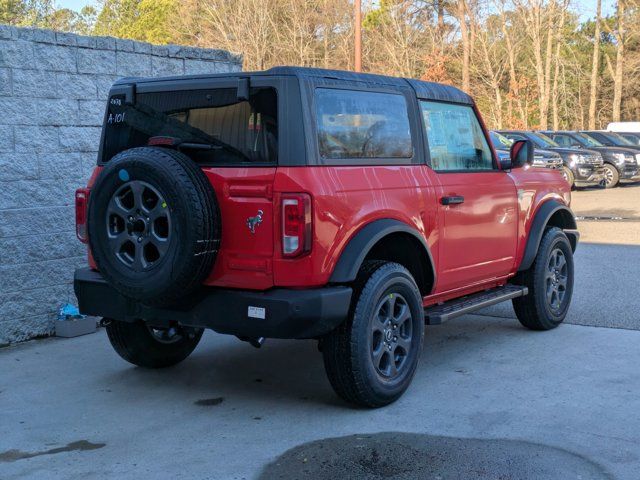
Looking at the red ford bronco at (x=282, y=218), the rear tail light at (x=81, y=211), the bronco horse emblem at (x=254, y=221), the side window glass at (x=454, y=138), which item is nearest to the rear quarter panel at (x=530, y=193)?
the side window glass at (x=454, y=138)

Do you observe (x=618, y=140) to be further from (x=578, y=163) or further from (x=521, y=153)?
(x=521, y=153)

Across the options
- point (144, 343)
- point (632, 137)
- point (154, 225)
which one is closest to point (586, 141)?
point (632, 137)

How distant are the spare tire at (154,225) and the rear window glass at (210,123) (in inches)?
10.6

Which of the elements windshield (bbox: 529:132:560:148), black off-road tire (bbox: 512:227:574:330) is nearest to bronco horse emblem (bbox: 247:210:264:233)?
black off-road tire (bbox: 512:227:574:330)

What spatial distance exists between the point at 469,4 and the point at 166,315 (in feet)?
134

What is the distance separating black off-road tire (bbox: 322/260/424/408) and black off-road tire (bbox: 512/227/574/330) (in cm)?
212

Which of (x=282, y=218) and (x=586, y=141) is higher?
(x=586, y=141)

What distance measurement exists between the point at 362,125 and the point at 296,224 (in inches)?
40.0

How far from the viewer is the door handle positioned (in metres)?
5.78

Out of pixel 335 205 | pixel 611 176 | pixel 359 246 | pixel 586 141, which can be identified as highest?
pixel 586 141

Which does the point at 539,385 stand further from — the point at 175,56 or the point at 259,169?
the point at 175,56

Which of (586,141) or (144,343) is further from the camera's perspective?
(586,141)

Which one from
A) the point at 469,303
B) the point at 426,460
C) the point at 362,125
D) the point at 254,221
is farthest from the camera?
the point at 469,303

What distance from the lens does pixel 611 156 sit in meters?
25.4
